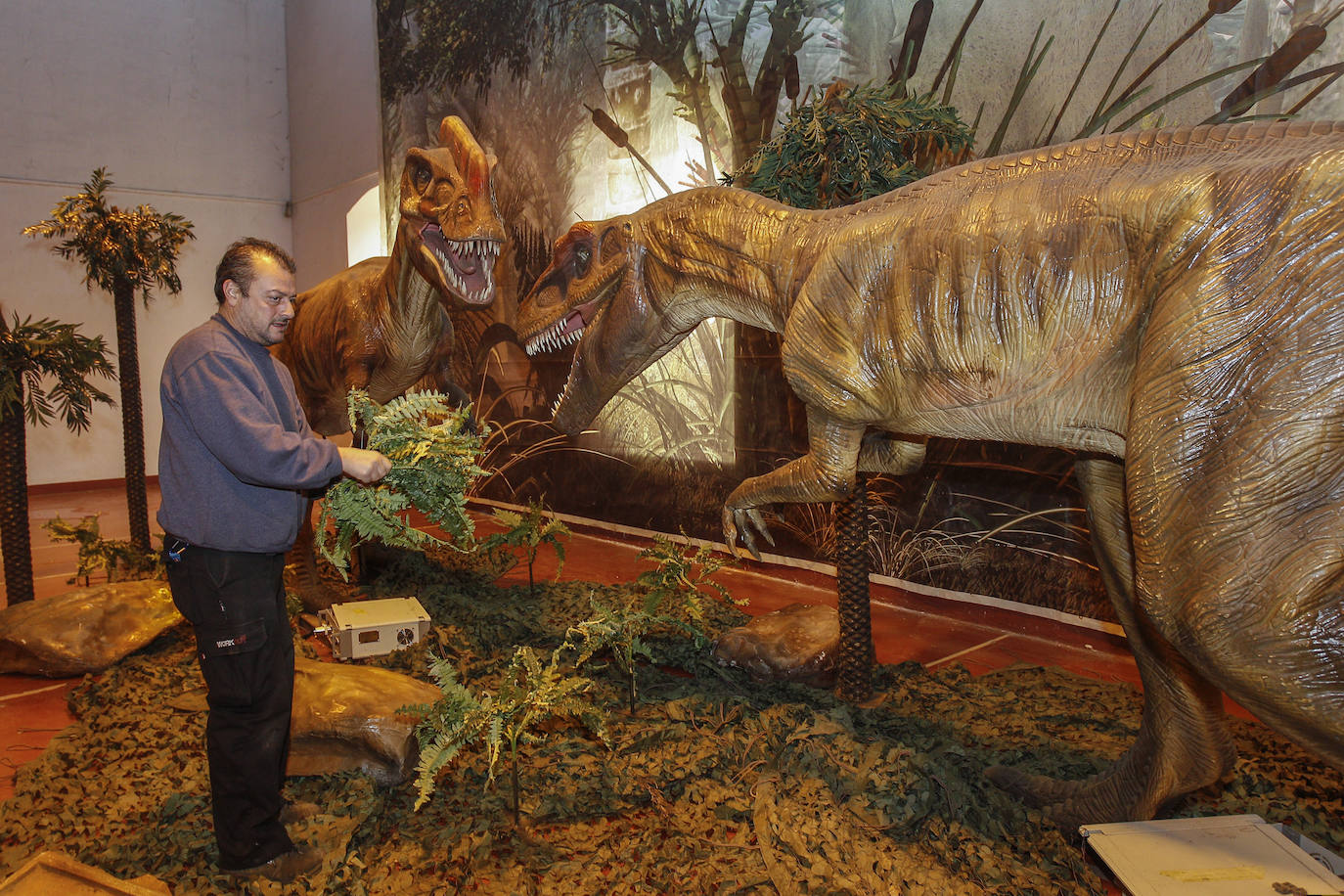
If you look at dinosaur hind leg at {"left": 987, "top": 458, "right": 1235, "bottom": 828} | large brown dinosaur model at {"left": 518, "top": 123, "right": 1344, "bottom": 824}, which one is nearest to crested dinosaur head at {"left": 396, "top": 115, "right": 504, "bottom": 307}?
large brown dinosaur model at {"left": 518, "top": 123, "right": 1344, "bottom": 824}

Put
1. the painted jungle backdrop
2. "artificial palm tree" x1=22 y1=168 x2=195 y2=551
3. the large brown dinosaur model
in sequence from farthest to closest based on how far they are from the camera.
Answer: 1. "artificial palm tree" x1=22 y1=168 x2=195 y2=551
2. the painted jungle backdrop
3. the large brown dinosaur model

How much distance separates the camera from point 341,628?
3.88m

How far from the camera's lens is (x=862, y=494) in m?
3.23

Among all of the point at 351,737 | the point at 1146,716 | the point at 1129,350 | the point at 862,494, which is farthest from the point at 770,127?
the point at 351,737

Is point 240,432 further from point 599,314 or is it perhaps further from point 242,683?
point 599,314

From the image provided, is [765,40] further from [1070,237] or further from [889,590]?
[1070,237]

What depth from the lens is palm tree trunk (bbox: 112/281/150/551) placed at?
525 cm

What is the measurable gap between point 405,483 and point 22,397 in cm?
292

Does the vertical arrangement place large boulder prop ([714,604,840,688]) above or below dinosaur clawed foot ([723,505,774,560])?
below

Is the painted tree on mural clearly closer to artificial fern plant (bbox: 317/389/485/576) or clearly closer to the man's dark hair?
artificial fern plant (bbox: 317/389/485/576)

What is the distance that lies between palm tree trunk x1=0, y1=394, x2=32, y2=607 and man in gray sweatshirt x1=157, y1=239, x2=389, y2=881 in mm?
2737

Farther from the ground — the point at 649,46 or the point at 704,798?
the point at 649,46

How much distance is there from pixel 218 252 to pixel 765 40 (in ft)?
24.1

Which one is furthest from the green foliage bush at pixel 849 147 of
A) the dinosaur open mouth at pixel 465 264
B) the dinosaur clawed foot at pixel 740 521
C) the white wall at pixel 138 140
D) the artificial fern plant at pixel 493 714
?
the white wall at pixel 138 140
